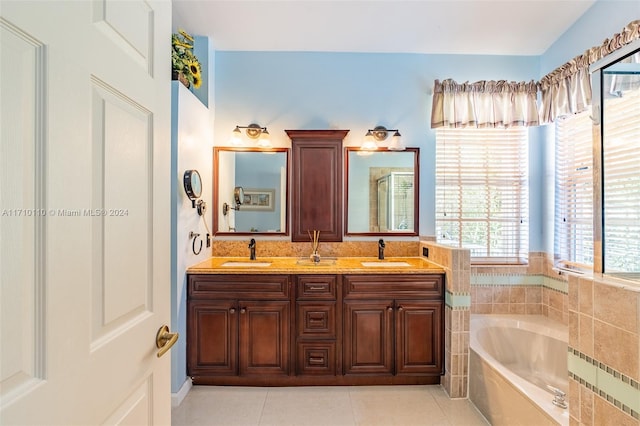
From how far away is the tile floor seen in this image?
1984 millimetres

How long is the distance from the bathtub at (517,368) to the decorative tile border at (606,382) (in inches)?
18.0

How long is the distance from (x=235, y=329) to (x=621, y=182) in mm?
2369

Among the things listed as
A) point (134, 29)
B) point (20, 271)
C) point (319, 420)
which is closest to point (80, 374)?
point (20, 271)

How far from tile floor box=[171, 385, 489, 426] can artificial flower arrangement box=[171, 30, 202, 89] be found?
2.31 m

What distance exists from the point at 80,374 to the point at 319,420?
1781 mm

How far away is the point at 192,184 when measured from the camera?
7.39 feet

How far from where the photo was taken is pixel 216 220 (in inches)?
112

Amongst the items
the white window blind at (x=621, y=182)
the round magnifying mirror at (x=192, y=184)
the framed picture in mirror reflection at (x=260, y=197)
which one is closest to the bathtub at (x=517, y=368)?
the white window blind at (x=621, y=182)

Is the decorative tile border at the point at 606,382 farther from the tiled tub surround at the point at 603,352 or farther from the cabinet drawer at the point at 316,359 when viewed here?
the cabinet drawer at the point at 316,359

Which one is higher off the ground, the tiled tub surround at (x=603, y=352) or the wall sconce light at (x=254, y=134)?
the wall sconce light at (x=254, y=134)

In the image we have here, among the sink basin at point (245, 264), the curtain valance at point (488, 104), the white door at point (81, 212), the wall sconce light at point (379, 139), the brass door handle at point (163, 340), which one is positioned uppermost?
the curtain valance at point (488, 104)

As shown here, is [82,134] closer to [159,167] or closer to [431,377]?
[159,167]

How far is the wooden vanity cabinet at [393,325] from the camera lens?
2340mm

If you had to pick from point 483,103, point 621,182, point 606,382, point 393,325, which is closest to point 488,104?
point 483,103
